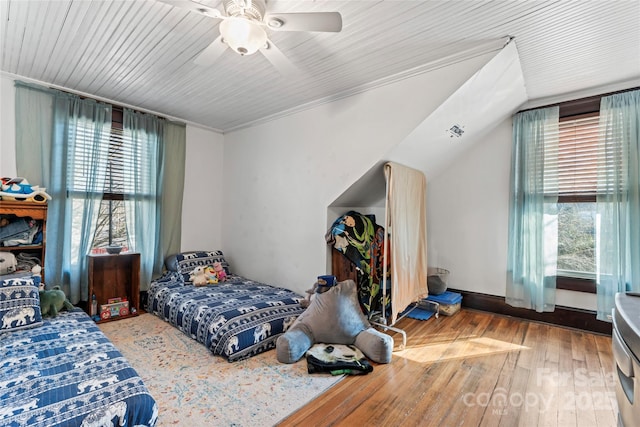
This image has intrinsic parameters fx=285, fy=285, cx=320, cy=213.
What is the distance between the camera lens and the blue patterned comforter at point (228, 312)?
2424 millimetres

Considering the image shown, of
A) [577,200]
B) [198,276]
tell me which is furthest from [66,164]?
[577,200]

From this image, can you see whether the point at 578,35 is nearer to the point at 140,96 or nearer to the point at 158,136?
the point at 140,96

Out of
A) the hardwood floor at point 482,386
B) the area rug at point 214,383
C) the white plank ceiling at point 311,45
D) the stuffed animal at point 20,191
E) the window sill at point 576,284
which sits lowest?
the area rug at point 214,383

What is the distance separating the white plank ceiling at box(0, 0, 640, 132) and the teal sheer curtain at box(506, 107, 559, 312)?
41 cm

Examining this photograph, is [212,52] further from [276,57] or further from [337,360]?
[337,360]

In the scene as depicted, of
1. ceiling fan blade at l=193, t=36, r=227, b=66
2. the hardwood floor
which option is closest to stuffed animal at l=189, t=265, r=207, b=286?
the hardwood floor

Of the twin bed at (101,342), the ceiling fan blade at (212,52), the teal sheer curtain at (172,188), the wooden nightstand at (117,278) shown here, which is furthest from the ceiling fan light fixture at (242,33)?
the wooden nightstand at (117,278)

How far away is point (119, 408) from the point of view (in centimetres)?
136

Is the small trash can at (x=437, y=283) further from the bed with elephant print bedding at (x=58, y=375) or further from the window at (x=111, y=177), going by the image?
the window at (x=111, y=177)

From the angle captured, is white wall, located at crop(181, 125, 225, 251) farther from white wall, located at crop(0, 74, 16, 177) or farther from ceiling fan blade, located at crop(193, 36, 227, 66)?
ceiling fan blade, located at crop(193, 36, 227, 66)

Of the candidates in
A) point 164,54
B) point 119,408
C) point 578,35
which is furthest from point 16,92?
point 578,35

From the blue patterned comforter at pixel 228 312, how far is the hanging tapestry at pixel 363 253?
719mm

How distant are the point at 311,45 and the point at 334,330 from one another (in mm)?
2334

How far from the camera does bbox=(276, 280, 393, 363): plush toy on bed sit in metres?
2.33
